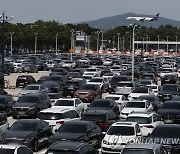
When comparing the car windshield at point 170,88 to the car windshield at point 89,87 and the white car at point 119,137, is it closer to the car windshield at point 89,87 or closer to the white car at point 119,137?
the car windshield at point 89,87

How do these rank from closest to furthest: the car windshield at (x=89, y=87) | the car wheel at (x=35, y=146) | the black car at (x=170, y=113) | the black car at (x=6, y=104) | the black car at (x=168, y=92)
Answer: the car wheel at (x=35, y=146)
the black car at (x=170, y=113)
the black car at (x=6, y=104)
the black car at (x=168, y=92)
the car windshield at (x=89, y=87)

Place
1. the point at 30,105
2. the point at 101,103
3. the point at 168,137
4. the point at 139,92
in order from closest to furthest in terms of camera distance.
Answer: the point at 168,137 < the point at 101,103 < the point at 30,105 < the point at 139,92

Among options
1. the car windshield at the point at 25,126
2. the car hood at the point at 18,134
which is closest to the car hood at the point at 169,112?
the car windshield at the point at 25,126

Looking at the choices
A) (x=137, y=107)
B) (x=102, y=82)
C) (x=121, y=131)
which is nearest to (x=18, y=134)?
(x=121, y=131)

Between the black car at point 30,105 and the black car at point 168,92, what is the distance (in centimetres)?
978

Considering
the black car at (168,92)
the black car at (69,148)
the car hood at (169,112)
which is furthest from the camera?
the black car at (168,92)

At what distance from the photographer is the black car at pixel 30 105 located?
30.2m

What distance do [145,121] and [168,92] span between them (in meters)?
15.9

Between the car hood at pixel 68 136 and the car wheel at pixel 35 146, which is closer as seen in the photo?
the car hood at pixel 68 136

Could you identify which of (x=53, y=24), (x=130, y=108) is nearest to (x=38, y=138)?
A: (x=130, y=108)

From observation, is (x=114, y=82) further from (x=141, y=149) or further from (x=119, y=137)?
(x=141, y=149)

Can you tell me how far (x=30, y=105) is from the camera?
30594mm

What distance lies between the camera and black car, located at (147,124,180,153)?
62.6 ft

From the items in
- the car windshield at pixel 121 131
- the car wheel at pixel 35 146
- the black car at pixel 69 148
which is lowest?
the car wheel at pixel 35 146
